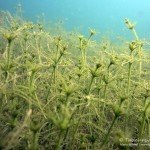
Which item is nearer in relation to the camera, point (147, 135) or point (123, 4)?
point (147, 135)

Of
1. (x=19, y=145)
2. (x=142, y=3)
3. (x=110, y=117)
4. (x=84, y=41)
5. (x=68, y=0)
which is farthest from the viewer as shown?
(x=68, y=0)

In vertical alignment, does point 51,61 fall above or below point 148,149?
above

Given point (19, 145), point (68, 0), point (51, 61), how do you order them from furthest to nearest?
1. point (68, 0)
2. point (51, 61)
3. point (19, 145)

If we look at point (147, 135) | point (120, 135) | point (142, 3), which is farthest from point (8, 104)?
point (142, 3)

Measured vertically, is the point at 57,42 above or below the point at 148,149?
above

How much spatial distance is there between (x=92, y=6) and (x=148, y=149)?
203 ft

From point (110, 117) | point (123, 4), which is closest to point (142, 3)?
point (123, 4)

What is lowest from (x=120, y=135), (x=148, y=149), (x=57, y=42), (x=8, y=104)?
(x=148, y=149)

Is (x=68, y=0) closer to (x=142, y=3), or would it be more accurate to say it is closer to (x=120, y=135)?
(x=142, y=3)

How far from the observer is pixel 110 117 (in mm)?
2279

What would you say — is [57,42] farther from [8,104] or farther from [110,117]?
[110,117]

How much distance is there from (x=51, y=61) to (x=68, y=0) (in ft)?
232

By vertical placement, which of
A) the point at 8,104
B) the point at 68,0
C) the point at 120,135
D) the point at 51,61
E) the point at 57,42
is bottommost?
the point at 120,135

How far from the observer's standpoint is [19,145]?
1507mm
